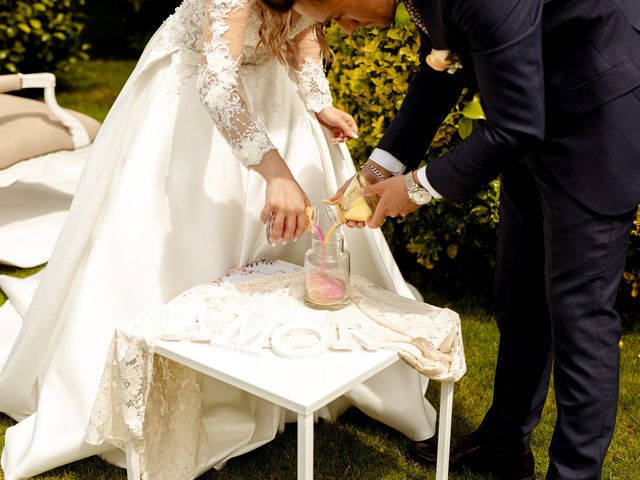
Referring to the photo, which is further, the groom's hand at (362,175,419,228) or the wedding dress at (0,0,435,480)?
the wedding dress at (0,0,435,480)

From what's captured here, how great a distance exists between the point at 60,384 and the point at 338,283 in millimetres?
1050

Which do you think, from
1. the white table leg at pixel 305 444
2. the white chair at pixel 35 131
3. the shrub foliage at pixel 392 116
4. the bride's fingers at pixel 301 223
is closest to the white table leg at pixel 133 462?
the white table leg at pixel 305 444

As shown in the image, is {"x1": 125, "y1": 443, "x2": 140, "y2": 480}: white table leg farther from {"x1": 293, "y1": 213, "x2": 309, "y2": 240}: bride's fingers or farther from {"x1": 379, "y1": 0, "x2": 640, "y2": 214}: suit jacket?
{"x1": 379, "y1": 0, "x2": 640, "y2": 214}: suit jacket

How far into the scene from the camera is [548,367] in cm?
267

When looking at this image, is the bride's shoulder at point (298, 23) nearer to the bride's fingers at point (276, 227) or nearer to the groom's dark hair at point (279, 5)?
the groom's dark hair at point (279, 5)

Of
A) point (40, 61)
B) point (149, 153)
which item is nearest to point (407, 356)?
point (149, 153)

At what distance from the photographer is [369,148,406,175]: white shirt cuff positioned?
2.54 metres

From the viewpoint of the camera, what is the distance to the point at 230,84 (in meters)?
2.46

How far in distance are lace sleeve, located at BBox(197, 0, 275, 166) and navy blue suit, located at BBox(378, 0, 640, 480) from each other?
516mm

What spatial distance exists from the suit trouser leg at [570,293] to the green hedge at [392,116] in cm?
109

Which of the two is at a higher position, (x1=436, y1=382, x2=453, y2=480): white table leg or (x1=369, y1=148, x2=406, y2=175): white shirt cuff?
(x1=369, y1=148, x2=406, y2=175): white shirt cuff

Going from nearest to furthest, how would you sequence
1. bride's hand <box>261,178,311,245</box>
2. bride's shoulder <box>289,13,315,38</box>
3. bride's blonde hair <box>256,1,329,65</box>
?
bride's hand <box>261,178,311,245</box>
bride's blonde hair <box>256,1,329,65</box>
bride's shoulder <box>289,13,315,38</box>

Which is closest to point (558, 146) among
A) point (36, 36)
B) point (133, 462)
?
point (133, 462)

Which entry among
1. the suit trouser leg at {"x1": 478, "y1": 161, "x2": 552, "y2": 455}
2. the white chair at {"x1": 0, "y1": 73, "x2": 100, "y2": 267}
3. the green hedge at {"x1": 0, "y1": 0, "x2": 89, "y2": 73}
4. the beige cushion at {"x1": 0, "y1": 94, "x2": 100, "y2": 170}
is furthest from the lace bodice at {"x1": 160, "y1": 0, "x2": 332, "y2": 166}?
the green hedge at {"x1": 0, "y1": 0, "x2": 89, "y2": 73}
